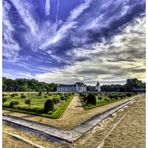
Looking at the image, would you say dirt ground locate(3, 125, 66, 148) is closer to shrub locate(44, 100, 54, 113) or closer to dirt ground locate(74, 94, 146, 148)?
dirt ground locate(74, 94, 146, 148)

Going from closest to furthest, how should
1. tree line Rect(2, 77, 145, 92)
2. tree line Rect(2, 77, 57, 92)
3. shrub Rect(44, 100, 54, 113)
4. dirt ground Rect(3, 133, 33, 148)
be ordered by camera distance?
dirt ground Rect(3, 133, 33, 148) → tree line Rect(2, 77, 145, 92) → tree line Rect(2, 77, 57, 92) → shrub Rect(44, 100, 54, 113)

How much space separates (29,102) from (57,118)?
3.10 m

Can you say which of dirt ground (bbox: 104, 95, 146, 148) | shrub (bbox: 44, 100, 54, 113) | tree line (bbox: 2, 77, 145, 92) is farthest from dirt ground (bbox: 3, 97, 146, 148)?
shrub (bbox: 44, 100, 54, 113)

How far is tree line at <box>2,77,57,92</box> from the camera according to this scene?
5746 mm

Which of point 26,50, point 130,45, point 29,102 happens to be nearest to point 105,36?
point 130,45

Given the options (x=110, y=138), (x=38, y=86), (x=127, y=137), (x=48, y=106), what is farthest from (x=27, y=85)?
(x=127, y=137)

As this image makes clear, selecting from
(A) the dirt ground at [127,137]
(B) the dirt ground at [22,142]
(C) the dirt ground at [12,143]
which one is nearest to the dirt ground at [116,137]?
(A) the dirt ground at [127,137]

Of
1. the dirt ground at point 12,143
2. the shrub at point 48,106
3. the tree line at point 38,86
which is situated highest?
the tree line at point 38,86

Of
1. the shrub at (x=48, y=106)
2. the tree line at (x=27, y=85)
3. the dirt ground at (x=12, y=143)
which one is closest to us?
the dirt ground at (x=12, y=143)

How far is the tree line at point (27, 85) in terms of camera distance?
18.9 feet

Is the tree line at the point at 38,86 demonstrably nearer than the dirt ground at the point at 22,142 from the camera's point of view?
No

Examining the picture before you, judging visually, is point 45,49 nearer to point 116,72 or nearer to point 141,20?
point 116,72

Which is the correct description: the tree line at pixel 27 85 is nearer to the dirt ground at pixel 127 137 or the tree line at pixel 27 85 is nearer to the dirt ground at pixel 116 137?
the dirt ground at pixel 116 137

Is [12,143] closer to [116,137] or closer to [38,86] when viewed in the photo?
[116,137]
